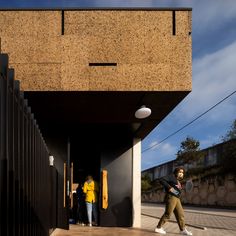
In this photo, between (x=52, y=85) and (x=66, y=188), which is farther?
(x=66, y=188)

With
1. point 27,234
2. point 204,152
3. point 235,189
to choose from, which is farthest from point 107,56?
point 204,152

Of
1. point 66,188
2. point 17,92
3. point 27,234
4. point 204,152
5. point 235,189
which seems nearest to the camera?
Result: point 17,92

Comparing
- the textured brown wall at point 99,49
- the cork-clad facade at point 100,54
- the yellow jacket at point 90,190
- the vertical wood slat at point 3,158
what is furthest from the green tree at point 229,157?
the vertical wood slat at point 3,158

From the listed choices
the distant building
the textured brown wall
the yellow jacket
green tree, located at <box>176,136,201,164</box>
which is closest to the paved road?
the yellow jacket

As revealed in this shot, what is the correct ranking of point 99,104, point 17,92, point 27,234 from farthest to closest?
point 99,104, point 27,234, point 17,92

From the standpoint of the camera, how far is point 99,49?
327 inches

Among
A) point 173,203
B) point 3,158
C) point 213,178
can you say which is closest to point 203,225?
point 173,203

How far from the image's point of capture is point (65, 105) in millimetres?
9109

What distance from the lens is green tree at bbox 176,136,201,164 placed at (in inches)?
1719

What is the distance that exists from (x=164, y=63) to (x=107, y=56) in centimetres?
105

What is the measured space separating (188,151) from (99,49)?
3767cm

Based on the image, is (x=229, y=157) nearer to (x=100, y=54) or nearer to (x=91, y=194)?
(x=91, y=194)

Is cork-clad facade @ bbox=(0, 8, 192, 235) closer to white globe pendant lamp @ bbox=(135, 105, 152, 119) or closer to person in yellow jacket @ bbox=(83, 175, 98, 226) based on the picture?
white globe pendant lamp @ bbox=(135, 105, 152, 119)

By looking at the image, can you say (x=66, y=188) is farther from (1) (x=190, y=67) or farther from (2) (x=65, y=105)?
(1) (x=190, y=67)
